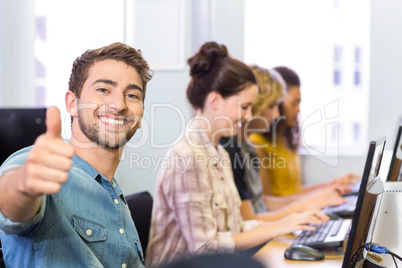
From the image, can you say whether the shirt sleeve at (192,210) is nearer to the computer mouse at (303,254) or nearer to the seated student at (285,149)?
the computer mouse at (303,254)

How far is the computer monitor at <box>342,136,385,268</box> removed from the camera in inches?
36.4

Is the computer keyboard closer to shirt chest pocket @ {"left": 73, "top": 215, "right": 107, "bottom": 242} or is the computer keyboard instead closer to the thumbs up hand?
shirt chest pocket @ {"left": 73, "top": 215, "right": 107, "bottom": 242}

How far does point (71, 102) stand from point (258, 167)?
188 cm

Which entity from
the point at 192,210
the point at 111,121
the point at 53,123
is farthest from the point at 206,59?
the point at 53,123

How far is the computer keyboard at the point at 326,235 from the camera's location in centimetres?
151

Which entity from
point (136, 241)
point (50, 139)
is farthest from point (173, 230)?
point (50, 139)

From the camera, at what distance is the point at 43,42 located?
2.90 meters

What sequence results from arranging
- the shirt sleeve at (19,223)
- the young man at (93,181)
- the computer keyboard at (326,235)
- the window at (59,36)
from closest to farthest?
the shirt sleeve at (19,223)
the young man at (93,181)
the computer keyboard at (326,235)
the window at (59,36)

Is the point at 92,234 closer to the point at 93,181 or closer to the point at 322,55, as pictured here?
the point at 93,181

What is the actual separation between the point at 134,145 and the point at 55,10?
124 cm

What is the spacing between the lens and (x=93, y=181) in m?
0.92

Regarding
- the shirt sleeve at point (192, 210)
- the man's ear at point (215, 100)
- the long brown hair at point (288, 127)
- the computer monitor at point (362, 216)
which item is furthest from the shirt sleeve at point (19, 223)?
the long brown hair at point (288, 127)

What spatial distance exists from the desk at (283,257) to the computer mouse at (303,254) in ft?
0.04

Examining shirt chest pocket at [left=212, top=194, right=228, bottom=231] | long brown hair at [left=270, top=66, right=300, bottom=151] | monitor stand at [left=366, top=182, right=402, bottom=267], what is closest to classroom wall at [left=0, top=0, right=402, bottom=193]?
long brown hair at [left=270, top=66, right=300, bottom=151]
